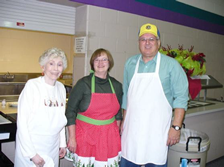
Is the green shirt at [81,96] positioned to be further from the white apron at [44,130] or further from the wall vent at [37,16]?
the wall vent at [37,16]

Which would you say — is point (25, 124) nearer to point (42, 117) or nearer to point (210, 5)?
point (42, 117)

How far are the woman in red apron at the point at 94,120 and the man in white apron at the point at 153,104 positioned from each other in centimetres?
18

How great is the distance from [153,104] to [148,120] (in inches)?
5.6

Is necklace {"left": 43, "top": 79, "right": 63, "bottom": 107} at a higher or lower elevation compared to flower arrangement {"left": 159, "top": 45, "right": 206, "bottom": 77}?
lower

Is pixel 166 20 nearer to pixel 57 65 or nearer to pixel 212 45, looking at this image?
pixel 212 45

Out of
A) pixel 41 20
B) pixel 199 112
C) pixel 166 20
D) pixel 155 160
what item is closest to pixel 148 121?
pixel 155 160

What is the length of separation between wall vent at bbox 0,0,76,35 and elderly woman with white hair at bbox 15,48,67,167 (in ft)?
4.97

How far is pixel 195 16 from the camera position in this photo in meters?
4.44

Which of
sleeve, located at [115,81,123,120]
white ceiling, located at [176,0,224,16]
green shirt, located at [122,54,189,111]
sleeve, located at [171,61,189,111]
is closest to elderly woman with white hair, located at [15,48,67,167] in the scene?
sleeve, located at [115,81,123,120]

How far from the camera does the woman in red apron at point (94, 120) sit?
1821mm

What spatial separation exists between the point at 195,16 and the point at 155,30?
2.91m

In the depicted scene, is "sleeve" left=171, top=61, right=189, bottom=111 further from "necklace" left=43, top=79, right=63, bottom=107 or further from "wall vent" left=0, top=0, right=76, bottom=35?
"wall vent" left=0, top=0, right=76, bottom=35

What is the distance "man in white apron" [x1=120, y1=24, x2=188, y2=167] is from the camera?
6.25 feet

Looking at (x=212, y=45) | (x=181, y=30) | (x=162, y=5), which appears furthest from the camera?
(x=212, y=45)
